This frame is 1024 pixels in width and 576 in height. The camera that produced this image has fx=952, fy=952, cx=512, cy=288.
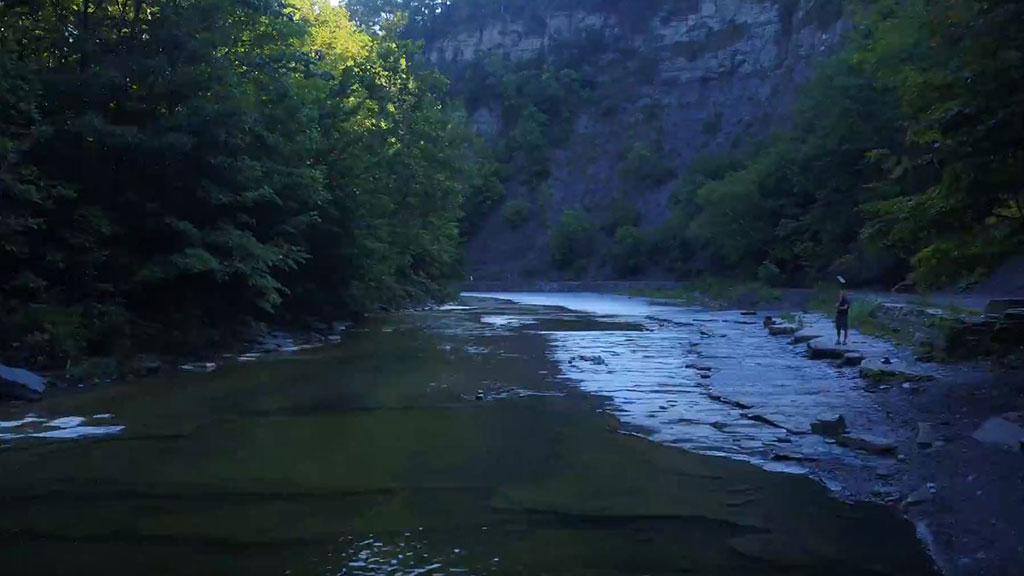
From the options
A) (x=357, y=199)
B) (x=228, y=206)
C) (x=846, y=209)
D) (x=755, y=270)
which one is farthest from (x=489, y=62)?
(x=228, y=206)

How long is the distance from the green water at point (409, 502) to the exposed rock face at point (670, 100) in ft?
246

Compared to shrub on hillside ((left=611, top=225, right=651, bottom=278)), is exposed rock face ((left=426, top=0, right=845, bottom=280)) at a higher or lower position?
higher

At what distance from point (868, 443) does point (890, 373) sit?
19.1 ft

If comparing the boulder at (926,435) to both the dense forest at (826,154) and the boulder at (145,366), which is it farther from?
the boulder at (145,366)

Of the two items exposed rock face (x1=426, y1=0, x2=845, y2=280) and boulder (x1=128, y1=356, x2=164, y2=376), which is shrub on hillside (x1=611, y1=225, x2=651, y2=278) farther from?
boulder (x1=128, y1=356, x2=164, y2=376)

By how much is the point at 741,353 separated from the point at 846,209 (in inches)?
1198

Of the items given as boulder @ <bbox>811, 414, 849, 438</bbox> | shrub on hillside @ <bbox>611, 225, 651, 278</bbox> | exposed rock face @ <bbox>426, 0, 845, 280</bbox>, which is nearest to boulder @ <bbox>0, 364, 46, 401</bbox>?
boulder @ <bbox>811, 414, 849, 438</bbox>

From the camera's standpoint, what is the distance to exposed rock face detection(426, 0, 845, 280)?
293 ft

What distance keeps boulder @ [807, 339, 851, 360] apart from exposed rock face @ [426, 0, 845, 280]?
64.5 metres

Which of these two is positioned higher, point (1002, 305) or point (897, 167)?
point (897, 167)

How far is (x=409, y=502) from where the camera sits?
26.7ft

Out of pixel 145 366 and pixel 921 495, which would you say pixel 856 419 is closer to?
pixel 921 495

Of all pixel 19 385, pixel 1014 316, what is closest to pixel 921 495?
pixel 1014 316

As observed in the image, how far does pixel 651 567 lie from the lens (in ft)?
21.0
